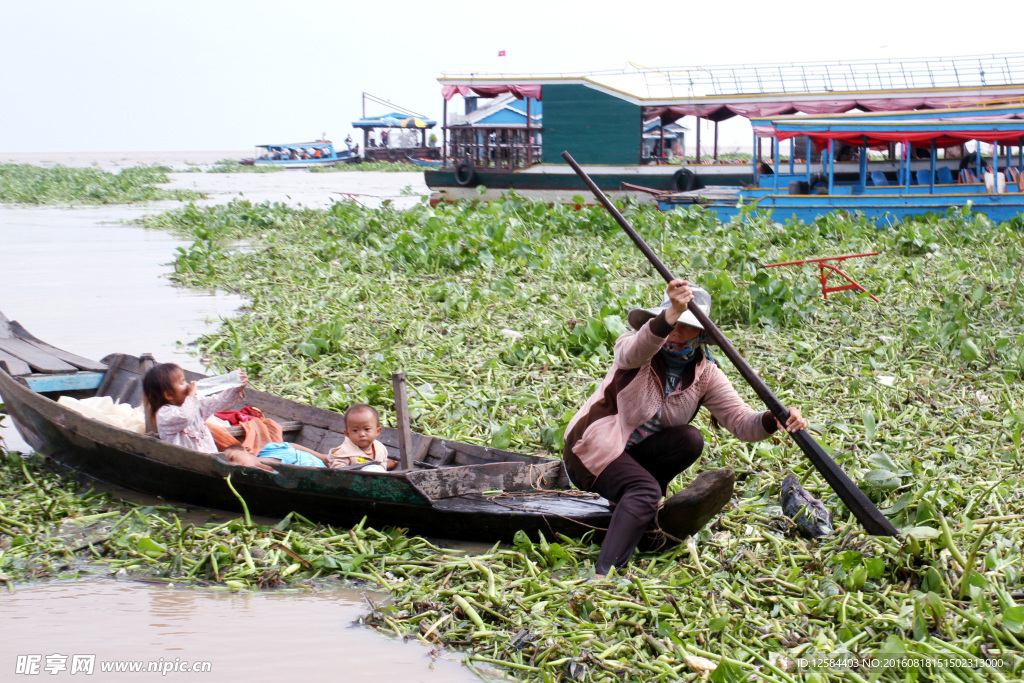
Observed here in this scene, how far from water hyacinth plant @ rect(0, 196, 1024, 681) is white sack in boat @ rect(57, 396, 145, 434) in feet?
1.61

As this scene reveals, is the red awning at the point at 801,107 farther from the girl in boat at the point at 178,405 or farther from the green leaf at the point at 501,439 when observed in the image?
the girl in boat at the point at 178,405

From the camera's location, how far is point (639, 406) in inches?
137

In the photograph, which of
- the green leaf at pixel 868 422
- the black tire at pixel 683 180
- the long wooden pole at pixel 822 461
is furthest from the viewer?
the black tire at pixel 683 180

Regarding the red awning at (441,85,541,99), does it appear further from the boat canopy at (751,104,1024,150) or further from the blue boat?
the boat canopy at (751,104,1024,150)

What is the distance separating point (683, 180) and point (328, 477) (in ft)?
47.3

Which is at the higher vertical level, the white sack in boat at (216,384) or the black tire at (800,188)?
the black tire at (800,188)

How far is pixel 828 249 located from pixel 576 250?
2.93 m

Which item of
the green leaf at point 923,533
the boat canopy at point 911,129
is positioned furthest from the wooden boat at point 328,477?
the boat canopy at point 911,129

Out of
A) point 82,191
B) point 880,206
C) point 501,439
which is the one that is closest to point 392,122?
point 82,191

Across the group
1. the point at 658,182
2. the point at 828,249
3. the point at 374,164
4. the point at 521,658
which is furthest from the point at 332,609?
the point at 374,164

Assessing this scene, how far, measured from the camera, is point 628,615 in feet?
10.3

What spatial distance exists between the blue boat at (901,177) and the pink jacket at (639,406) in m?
9.05

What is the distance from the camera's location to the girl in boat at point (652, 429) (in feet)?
11.1

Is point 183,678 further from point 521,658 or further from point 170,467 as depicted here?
point 170,467
